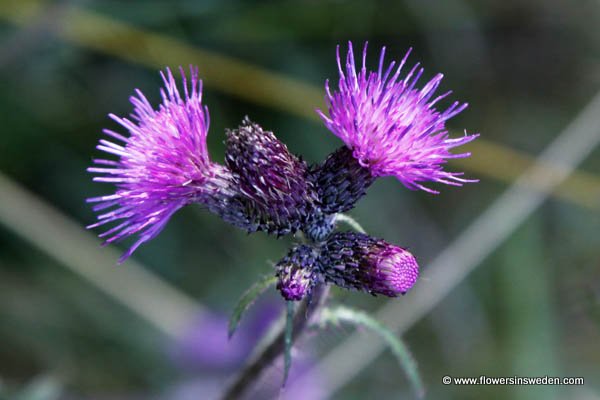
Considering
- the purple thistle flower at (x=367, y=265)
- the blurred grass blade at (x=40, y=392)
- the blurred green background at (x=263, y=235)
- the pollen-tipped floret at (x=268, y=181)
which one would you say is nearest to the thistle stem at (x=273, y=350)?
the purple thistle flower at (x=367, y=265)

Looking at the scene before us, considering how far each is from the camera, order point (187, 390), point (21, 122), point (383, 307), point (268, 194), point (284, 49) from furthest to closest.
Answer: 1. point (284, 49)
2. point (21, 122)
3. point (383, 307)
4. point (187, 390)
5. point (268, 194)

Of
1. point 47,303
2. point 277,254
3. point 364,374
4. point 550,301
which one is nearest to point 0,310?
point 47,303

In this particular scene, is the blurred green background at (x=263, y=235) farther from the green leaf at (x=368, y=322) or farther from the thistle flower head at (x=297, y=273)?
the thistle flower head at (x=297, y=273)

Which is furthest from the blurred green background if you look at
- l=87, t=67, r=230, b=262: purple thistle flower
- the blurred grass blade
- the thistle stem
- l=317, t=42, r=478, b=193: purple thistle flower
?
l=317, t=42, r=478, b=193: purple thistle flower

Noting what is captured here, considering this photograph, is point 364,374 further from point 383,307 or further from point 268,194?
point 268,194

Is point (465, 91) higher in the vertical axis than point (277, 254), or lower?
higher

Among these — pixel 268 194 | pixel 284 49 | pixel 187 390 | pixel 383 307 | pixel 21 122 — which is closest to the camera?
pixel 268 194

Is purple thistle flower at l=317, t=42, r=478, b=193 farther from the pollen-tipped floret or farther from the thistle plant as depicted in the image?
the pollen-tipped floret

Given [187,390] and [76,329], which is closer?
[187,390]
